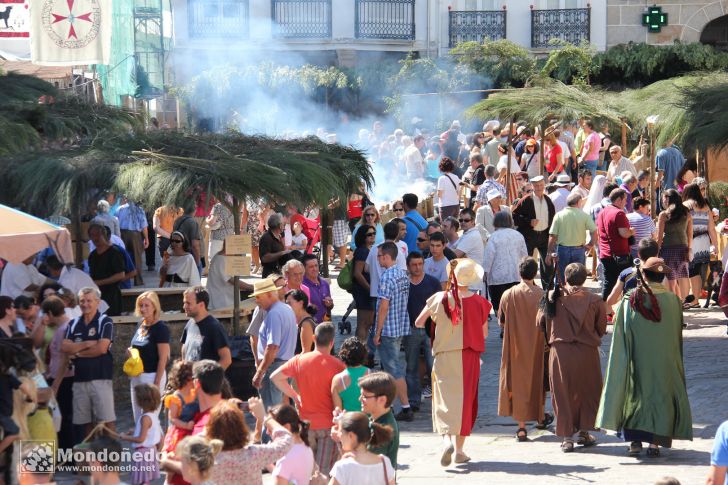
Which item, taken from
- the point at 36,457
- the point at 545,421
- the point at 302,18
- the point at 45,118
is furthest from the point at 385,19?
the point at 36,457

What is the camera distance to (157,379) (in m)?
10.1

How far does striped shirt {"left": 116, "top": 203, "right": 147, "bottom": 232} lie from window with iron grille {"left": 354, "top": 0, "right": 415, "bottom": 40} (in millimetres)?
24804

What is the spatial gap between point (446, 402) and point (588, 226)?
644cm

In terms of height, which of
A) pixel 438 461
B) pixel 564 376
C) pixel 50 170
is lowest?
pixel 438 461

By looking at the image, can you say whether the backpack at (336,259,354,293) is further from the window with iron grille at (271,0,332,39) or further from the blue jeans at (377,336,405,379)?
the window with iron grille at (271,0,332,39)

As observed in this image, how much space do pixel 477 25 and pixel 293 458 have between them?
3623cm

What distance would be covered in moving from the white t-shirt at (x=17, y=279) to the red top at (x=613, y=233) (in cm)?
636

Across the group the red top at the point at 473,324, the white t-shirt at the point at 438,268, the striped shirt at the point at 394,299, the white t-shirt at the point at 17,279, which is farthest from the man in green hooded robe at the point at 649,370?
the white t-shirt at the point at 17,279

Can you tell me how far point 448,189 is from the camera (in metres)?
19.7

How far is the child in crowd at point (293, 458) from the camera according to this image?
290 inches

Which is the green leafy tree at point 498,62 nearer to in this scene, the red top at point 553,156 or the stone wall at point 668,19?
the stone wall at point 668,19

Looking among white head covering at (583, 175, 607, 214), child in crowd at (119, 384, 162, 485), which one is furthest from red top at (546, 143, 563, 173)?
child in crowd at (119, 384, 162, 485)

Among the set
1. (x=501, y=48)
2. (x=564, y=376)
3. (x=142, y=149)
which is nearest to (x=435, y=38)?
(x=501, y=48)

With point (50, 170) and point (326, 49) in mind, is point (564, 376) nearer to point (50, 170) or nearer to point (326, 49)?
point (50, 170)
